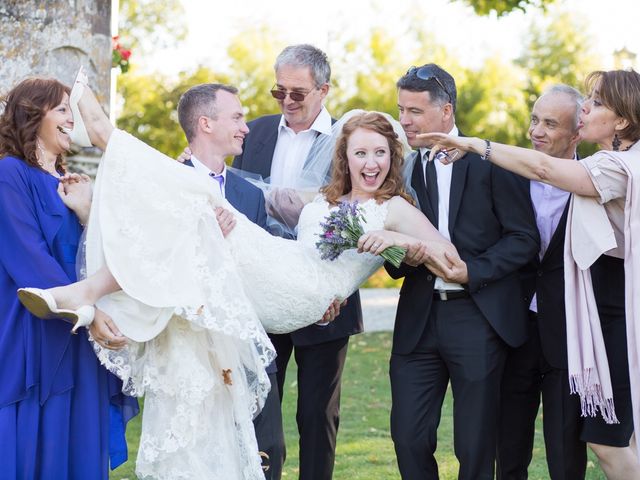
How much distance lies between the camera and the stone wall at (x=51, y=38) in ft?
25.1

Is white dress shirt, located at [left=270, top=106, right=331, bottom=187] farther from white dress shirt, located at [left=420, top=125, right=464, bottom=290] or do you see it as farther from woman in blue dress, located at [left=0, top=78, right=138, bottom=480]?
woman in blue dress, located at [left=0, top=78, right=138, bottom=480]

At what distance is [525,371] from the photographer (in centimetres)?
601

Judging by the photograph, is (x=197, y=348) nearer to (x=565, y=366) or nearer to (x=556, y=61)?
(x=565, y=366)

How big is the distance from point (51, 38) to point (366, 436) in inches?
170

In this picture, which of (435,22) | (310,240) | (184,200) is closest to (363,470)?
(310,240)

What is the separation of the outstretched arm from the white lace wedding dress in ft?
4.54

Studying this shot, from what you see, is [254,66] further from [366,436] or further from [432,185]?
[432,185]

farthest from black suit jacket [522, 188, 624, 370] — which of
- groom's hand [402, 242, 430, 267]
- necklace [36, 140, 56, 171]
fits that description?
necklace [36, 140, 56, 171]

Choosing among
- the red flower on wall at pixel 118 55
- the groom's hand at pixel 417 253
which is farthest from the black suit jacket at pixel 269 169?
the red flower on wall at pixel 118 55

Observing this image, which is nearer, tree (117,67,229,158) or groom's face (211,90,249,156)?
groom's face (211,90,249,156)

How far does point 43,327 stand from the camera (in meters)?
5.11

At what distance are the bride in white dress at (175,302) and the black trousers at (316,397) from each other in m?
1.18

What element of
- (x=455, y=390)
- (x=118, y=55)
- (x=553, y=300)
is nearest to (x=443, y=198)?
(x=553, y=300)

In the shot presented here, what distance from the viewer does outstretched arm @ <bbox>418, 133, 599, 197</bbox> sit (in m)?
5.16
